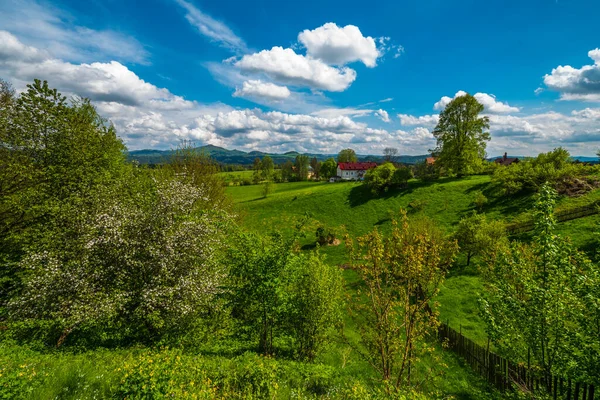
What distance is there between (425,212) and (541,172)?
59.3 feet

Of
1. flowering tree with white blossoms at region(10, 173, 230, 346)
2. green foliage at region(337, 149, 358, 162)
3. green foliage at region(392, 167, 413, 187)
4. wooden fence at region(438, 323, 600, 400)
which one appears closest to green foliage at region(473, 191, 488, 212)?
green foliage at region(392, 167, 413, 187)

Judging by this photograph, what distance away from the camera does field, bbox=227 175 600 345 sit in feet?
87.6

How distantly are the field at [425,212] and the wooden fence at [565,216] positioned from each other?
97cm

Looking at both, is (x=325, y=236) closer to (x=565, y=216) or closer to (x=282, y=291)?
(x=282, y=291)

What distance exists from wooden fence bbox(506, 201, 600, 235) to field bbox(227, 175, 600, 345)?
0.97m

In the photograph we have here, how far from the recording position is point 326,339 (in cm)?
1424

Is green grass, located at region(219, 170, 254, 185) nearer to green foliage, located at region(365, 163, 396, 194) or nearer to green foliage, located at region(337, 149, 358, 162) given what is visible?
green foliage, located at region(365, 163, 396, 194)

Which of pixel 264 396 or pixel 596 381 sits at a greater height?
pixel 596 381

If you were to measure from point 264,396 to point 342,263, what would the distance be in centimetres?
2942

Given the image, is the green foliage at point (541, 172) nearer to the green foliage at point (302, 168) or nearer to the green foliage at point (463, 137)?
the green foliage at point (463, 137)

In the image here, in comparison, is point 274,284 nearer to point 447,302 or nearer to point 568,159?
point 447,302

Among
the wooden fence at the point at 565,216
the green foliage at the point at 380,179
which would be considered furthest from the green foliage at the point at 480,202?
the green foliage at the point at 380,179

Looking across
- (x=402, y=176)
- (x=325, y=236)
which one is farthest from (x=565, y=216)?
Answer: (x=325, y=236)

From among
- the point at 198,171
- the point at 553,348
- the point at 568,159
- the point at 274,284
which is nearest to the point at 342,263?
the point at 198,171
